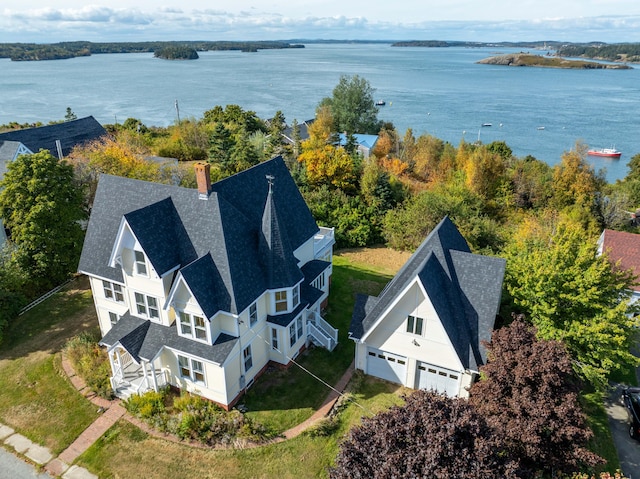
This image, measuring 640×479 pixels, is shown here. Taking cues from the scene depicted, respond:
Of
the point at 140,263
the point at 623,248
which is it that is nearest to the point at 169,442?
the point at 140,263

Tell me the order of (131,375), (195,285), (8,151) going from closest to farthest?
(195,285) → (131,375) → (8,151)

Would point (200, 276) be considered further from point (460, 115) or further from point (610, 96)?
point (610, 96)

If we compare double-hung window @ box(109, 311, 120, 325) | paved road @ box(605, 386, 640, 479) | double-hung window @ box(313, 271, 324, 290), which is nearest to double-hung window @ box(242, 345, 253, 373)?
double-hung window @ box(313, 271, 324, 290)

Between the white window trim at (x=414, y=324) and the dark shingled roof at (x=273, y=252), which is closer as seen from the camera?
the white window trim at (x=414, y=324)

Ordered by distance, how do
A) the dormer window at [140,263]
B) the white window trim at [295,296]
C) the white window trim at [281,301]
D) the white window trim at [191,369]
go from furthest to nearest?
the white window trim at [295,296], the white window trim at [281,301], the dormer window at [140,263], the white window trim at [191,369]

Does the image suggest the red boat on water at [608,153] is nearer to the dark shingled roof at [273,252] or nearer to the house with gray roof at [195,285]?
the house with gray roof at [195,285]

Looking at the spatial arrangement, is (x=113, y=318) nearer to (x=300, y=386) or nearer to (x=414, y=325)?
(x=300, y=386)

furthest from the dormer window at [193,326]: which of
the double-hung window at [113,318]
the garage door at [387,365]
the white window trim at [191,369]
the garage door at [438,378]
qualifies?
the garage door at [438,378]
